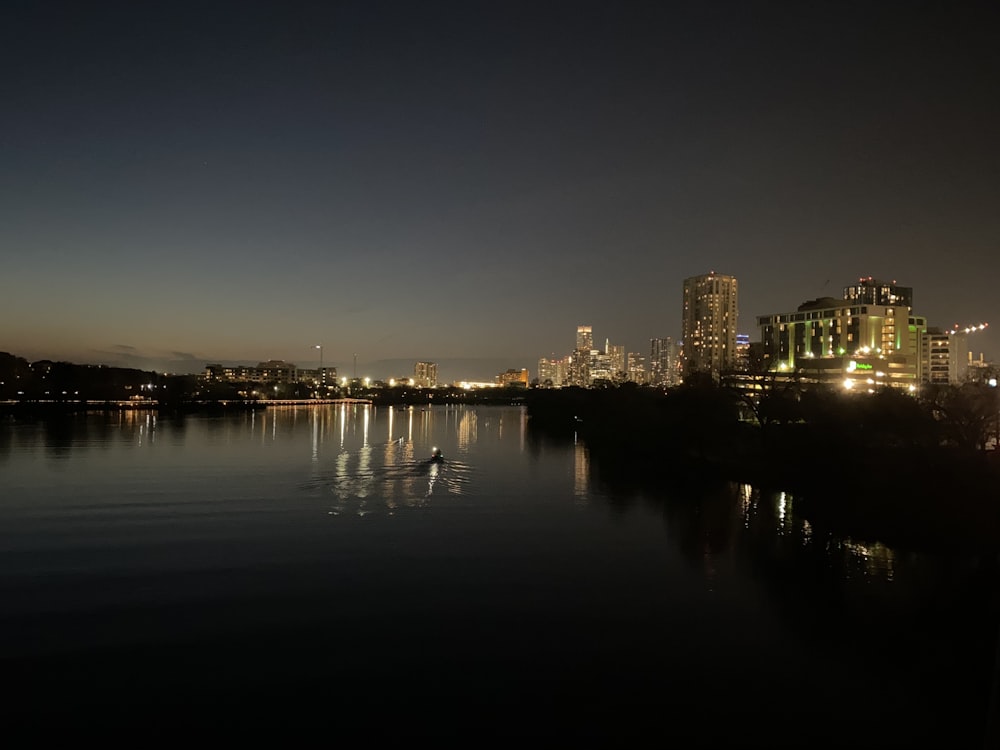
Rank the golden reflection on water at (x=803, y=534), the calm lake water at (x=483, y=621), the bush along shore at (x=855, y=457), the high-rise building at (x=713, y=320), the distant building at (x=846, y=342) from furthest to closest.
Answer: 1. the high-rise building at (x=713, y=320)
2. the distant building at (x=846, y=342)
3. the bush along shore at (x=855, y=457)
4. the golden reflection on water at (x=803, y=534)
5. the calm lake water at (x=483, y=621)

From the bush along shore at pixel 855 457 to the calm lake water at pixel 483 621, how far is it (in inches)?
74.2

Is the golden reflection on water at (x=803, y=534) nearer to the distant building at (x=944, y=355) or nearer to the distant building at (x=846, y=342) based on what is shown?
the distant building at (x=846, y=342)

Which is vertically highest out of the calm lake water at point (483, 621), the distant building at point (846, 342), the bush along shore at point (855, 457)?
the distant building at point (846, 342)

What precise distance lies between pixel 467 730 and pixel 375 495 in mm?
18946

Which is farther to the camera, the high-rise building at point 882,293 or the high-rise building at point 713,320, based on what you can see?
the high-rise building at point 713,320

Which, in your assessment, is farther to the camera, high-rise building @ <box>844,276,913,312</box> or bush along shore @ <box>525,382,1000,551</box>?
high-rise building @ <box>844,276,913,312</box>

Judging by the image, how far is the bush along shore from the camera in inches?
846

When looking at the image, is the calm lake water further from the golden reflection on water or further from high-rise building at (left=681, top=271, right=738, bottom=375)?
high-rise building at (left=681, top=271, right=738, bottom=375)

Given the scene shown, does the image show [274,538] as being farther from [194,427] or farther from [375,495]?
[194,427]

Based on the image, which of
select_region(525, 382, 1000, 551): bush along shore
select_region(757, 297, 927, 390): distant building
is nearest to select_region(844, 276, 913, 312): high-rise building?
select_region(757, 297, 927, 390): distant building

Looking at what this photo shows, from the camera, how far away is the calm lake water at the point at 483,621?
1002cm

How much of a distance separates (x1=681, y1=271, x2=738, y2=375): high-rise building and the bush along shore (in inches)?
4077

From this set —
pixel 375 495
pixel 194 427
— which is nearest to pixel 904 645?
pixel 375 495

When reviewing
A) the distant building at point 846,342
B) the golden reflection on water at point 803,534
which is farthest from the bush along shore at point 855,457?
the distant building at point 846,342
